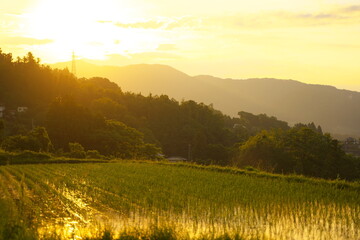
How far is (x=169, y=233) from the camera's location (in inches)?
393

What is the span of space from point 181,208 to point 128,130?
143ft

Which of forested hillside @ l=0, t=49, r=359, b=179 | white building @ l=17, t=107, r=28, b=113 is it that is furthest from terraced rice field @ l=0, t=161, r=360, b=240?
white building @ l=17, t=107, r=28, b=113

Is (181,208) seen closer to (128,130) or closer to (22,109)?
(128,130)

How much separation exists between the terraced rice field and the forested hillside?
21.7 metres

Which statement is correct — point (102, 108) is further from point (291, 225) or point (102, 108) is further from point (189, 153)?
point (291, 225)

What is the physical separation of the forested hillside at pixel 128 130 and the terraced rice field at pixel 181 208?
855 inches

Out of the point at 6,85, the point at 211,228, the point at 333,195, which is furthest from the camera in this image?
the point at 6,85

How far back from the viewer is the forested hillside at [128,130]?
50.1 metres

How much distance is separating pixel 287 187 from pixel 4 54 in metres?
86.4

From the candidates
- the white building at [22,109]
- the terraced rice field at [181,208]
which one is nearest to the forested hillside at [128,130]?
the white building at [22,109]

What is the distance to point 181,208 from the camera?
1402cm

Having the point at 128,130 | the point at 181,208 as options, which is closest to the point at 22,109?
the point at 128,130

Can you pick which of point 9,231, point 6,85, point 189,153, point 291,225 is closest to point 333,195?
point 291,225

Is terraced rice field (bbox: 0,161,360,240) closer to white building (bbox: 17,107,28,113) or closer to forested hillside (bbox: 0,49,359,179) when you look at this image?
forested hillside (bbox: 0,49,359,179)
